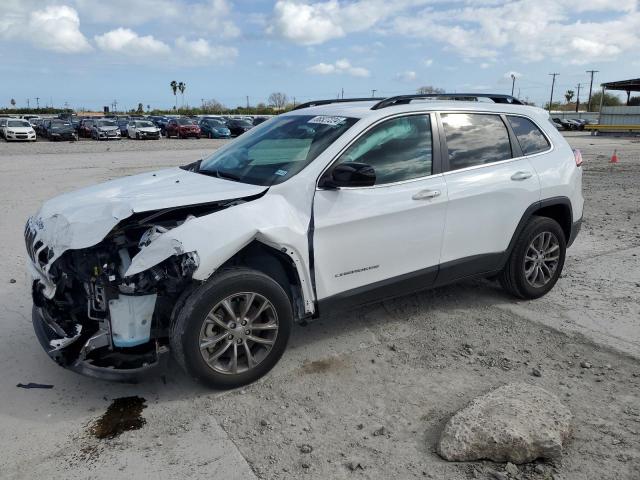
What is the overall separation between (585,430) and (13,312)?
4.64 m

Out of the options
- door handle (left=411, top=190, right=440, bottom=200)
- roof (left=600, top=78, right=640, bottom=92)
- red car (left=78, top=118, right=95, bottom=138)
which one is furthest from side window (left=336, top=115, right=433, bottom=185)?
roof (left=600, top=78, right=640, bottom=92)

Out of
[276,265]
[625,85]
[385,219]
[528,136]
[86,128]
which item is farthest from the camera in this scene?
[625,85]

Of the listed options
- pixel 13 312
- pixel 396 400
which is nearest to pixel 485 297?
pixel 396 400

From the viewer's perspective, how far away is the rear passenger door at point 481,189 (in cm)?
449

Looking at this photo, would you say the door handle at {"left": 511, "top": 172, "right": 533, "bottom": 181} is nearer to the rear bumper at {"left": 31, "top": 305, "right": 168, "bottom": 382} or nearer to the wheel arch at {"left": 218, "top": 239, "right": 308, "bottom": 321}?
the wheel arch at {"left": 218, "top": 239, "right": 308, "bottom": 321}

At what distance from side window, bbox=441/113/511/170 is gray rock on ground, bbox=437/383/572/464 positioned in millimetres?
2040

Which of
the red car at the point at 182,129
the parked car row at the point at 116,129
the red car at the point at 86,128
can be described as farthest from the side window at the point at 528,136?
the red car at the point at 86,128

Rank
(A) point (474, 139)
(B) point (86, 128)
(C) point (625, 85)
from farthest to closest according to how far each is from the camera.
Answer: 1. (C) point (625, 85)
2. (B) point (86, 128)
3. (A) point (474, 139)

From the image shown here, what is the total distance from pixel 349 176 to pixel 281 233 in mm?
603

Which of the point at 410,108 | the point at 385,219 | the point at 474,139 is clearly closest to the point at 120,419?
the point at 385,219

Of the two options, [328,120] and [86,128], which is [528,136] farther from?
[86,128]

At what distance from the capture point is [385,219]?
4.05m

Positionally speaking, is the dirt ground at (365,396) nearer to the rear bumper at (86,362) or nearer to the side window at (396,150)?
the rear bumper at (86,362)

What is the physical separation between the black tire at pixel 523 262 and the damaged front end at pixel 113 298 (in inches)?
112
